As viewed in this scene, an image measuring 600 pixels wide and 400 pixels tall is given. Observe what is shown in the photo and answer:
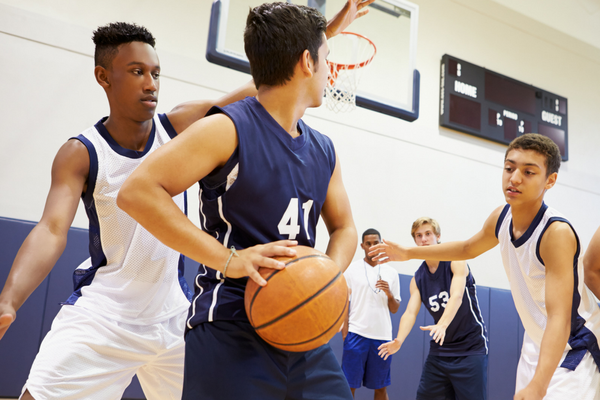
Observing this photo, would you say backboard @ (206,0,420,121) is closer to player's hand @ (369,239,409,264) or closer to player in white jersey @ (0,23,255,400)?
player in white jersey @ (0,23,255,400)

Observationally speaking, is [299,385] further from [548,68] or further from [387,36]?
[548,68]

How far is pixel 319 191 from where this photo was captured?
1726mm

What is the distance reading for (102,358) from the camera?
2.05 meters

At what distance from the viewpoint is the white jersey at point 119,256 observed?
7.28 ft

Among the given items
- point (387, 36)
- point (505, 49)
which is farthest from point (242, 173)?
point (505, 49)

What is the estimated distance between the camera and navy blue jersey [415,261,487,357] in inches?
175

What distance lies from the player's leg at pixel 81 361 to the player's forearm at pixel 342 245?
102 centimetres

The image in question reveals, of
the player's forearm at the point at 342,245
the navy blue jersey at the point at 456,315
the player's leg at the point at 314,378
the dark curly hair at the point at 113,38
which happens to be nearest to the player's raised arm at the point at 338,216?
the player's forearm at the point at 342,245

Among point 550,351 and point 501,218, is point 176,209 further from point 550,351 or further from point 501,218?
point 501,218

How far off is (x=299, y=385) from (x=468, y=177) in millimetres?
7838

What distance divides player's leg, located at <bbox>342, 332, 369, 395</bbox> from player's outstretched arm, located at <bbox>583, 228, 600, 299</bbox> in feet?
11.4

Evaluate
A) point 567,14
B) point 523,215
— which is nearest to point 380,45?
point 523,215

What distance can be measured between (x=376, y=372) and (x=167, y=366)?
13.7ft

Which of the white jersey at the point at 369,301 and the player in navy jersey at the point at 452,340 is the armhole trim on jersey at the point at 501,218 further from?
the white jersey at the point at 369,301
